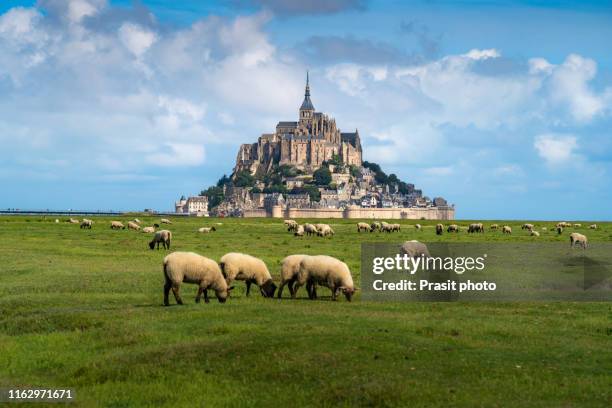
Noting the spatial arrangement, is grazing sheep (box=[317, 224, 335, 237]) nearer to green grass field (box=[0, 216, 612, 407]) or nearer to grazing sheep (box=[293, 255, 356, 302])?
green grass field (box=[0, 216, 612, 407])

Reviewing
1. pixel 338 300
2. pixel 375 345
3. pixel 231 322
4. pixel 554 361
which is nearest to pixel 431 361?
pixel 375 345

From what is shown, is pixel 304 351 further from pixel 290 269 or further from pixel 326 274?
pixel 290 269

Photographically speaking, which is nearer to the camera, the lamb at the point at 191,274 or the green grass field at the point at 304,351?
the green grass field at the point at 304,351

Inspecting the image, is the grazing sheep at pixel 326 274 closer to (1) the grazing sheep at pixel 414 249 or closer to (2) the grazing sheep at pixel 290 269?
(2) the grazing sheep at pixel 290 269

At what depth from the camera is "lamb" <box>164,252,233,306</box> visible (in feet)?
64.4

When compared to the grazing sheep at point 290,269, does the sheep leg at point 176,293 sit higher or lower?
lower

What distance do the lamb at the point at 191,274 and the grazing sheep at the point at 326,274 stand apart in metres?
2.05

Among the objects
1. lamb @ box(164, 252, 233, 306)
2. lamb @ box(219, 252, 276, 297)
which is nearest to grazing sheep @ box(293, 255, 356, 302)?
lamb @ box(219, 252, 276, 297)

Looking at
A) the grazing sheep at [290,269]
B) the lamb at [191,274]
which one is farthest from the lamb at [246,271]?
the lamb at [191,274]

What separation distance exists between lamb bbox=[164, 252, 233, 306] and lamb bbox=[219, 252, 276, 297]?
2.93 feet

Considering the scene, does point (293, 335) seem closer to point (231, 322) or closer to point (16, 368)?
point (231, 322)

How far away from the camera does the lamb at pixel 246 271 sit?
21547mm

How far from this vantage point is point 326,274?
21.3 m

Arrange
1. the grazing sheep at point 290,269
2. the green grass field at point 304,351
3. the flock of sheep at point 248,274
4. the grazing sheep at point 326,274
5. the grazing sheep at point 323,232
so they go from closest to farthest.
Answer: the green grass field at point 304,351 < the flock of sheep at point 248,274 < the grazing sheep at point 326,274 < the grazing sheep at point 290,269 < the grazing sheep at point 323,232
